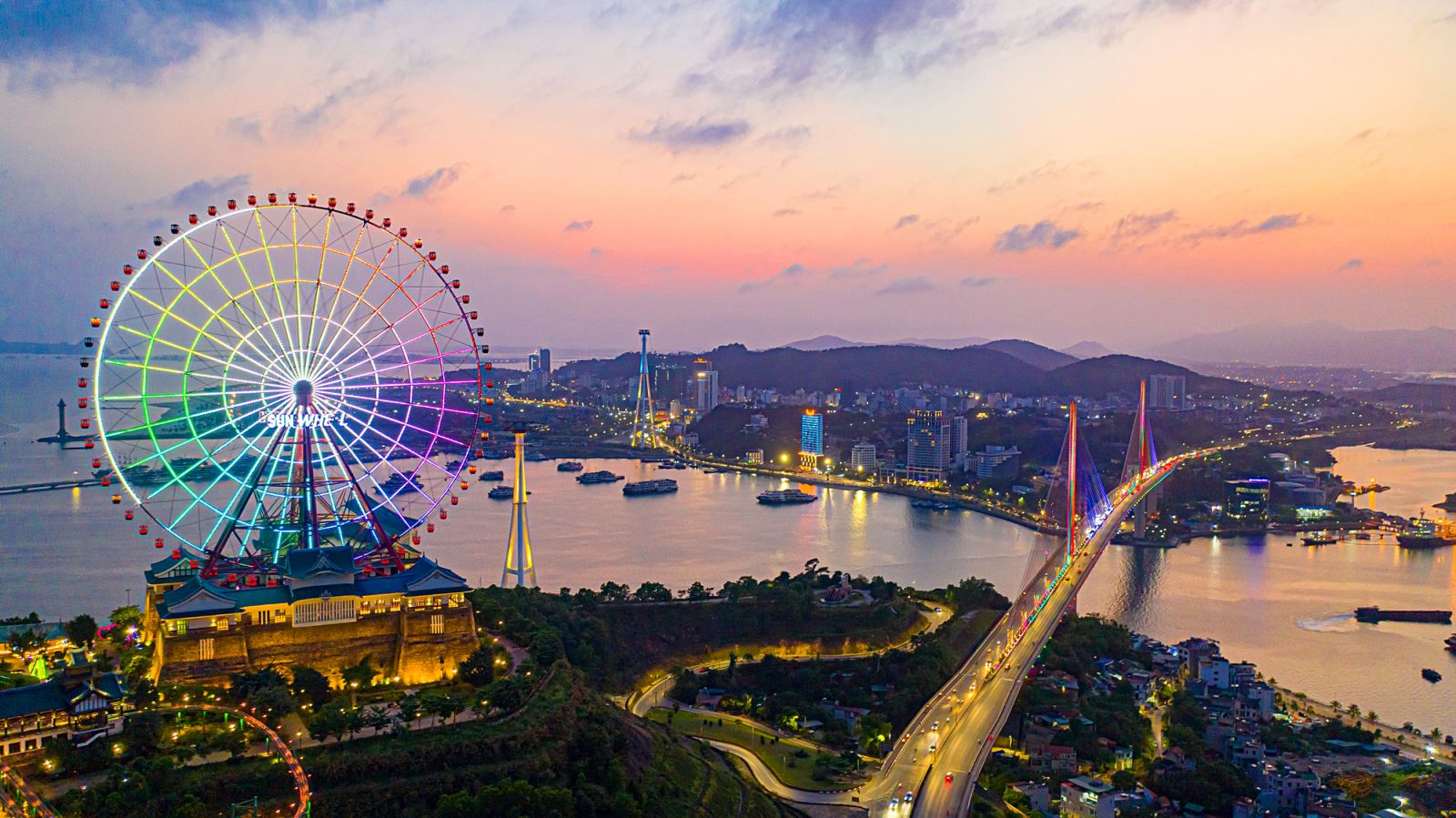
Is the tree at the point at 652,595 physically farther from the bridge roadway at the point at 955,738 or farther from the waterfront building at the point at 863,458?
the waterfront building at the point at 863,458

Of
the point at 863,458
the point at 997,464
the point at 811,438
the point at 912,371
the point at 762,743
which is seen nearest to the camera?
the point at 762,743

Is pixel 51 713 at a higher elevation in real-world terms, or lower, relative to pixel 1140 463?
lower

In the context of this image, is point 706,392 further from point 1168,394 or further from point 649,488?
point 649,488

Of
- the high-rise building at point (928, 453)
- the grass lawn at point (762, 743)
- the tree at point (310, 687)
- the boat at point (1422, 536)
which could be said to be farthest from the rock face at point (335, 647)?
the high-rise building at point (928, 453)

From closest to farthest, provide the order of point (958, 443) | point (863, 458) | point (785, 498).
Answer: point (785, 498) < point (958, 443) < point (863, 458)

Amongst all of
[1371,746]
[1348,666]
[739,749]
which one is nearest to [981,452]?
[1348,666]

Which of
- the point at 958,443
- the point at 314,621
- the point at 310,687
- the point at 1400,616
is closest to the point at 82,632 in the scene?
the point at 314,621
